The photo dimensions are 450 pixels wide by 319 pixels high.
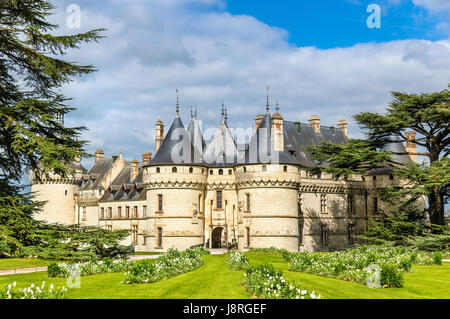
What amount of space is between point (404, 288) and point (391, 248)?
1595 centimetres

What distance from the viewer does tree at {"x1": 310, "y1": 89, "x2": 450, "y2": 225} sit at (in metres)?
31.1

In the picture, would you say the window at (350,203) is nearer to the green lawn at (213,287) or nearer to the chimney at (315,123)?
the chimney at (315,123)

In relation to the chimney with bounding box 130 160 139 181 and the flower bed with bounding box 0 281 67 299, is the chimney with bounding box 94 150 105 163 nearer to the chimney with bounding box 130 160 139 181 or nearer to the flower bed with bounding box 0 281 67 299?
the chimney with bounding box 130 160 139 181

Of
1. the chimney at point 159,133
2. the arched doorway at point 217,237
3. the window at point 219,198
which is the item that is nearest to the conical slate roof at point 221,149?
the window at point 219,198

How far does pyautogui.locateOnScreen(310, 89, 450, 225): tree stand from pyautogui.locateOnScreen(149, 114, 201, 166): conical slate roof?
10.2m

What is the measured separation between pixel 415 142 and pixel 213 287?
24.1 metres

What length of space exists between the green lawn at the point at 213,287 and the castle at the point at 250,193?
19211 mm

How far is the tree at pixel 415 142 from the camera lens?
102ft

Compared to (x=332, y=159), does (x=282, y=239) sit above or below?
below

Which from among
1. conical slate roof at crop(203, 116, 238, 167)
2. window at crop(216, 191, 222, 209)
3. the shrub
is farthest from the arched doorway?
the shrub

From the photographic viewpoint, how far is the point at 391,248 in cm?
3030

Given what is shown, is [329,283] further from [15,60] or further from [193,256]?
[15,60]

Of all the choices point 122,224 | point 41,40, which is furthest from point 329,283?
point 122,224

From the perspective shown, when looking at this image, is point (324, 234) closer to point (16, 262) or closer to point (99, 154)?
point (99, 154)
